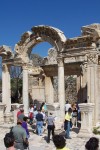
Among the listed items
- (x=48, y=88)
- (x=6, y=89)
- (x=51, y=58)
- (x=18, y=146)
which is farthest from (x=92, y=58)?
(x=18, y=146)

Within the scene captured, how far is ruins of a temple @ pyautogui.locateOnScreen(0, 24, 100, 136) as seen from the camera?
14.9m

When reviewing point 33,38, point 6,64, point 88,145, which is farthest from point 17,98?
point 88,145

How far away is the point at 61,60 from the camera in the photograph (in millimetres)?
16406

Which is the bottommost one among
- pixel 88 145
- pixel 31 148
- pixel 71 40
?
pixel 31 148

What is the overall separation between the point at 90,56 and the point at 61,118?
3.84 meters

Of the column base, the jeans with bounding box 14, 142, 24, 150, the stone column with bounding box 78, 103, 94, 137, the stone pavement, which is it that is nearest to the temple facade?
the stone column with bounding box 78, 103, 94, 137

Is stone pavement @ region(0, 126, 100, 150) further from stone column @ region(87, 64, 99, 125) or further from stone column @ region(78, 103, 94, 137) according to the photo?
stone column @ region(87, 64, 99, 125)

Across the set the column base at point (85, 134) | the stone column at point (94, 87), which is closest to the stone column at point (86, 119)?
the column base at point (85, 134)

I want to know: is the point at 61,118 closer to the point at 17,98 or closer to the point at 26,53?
the point at 26,53

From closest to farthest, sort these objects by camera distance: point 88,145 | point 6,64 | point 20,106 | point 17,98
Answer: point 88,145 < point 20,106 < point 6,64 < point 17,98

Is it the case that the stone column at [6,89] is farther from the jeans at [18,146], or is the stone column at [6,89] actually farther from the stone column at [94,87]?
the jeans at [18,146]

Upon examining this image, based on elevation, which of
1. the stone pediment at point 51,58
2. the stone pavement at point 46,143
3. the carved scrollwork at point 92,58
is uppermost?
the stone pediment at point 51,58

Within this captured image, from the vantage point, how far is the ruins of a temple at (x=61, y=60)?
588 inches

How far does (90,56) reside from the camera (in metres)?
15.0
